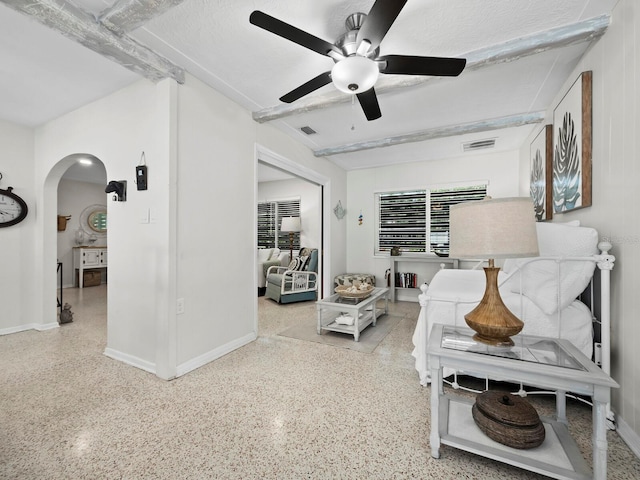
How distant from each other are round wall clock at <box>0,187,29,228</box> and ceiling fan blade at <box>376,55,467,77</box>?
4235 millimetres

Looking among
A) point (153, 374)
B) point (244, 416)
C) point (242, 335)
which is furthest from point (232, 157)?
point (244, 416)

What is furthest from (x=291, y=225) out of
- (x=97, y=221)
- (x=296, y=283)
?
(x=97, y=221)

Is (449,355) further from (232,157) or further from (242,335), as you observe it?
(232,157)

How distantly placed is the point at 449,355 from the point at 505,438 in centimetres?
45

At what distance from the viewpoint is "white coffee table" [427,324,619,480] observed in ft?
3.71

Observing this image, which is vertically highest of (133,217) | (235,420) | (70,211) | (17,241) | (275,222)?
(70,211)

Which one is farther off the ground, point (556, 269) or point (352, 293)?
point (556, 269)

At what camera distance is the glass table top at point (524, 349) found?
1.29m

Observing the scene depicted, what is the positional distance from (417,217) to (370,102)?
3.45m

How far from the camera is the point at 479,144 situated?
167 inches

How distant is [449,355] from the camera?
138cm

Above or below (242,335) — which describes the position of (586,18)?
above

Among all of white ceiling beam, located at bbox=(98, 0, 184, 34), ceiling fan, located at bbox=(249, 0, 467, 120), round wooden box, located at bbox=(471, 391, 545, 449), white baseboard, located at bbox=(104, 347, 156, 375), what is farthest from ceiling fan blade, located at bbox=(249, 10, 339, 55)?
white baseboard, located at bbox=(104, 347, 156, 375)

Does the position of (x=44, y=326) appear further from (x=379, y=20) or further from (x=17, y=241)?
(x=379, y=20)
